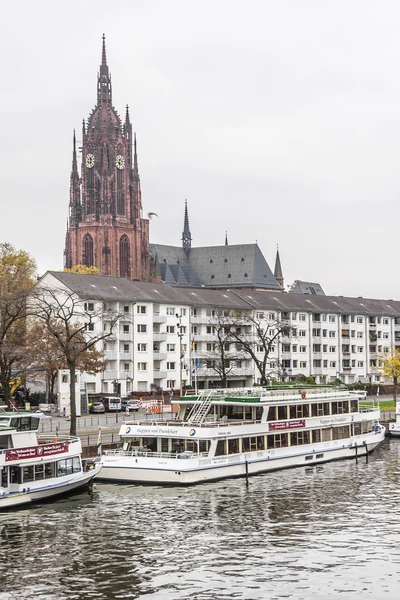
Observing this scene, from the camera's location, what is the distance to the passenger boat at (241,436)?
57344 millimetres

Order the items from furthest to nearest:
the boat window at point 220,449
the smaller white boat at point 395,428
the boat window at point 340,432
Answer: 1. the smaller white boat at point 395,428
2. the boat window at point 340,432
3. the boat window at point 220,449

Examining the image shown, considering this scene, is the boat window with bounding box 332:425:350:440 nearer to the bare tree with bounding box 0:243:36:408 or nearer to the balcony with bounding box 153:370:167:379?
the bare tree with bounding box 0:243:36:408

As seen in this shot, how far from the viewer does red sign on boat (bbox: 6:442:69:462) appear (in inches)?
1973

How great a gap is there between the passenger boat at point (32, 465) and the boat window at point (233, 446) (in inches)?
412

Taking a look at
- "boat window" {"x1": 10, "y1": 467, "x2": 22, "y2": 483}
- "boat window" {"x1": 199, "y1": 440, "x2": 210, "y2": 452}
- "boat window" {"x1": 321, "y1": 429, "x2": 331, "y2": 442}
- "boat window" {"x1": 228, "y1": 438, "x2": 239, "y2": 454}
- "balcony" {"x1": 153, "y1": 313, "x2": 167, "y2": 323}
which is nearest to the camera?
"boat window" {"x1": 10, "y1": 467, "x2": 22, "y2": 483}

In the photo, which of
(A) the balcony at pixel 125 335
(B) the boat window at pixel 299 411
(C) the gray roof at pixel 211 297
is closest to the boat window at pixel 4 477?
(B) the boat window at pixel 299 411

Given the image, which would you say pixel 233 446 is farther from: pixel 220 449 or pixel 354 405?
pixel 354 405

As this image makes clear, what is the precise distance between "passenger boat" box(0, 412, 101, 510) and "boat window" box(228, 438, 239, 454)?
10476 mm

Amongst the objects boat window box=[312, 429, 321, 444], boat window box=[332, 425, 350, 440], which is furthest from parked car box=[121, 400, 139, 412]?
boat window box=[312, 429, 321, 444]

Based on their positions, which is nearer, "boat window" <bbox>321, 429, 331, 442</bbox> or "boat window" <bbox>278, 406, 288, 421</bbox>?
"boat window" <bbox>278, 406, 288, 421</bbox>

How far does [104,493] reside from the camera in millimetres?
54031

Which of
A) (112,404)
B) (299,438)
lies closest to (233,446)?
(299,438)

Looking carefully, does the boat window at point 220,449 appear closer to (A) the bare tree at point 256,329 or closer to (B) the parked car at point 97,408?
(B) the parked car at point 97,408

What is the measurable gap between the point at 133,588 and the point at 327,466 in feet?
119
